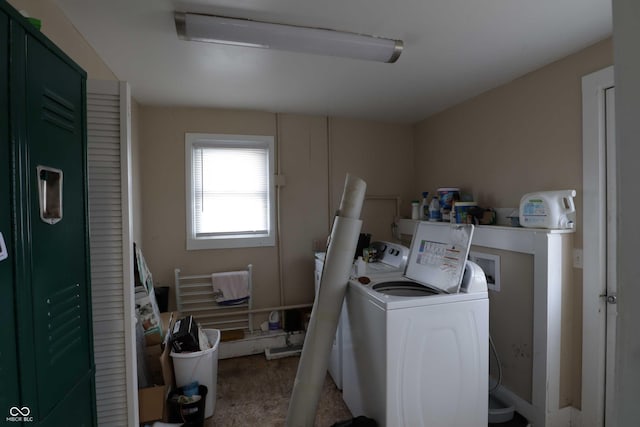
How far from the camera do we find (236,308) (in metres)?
2.86

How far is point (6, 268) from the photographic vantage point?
2.28 feet

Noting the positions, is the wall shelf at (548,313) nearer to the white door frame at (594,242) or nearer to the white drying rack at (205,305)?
the white door frame at (594,242)

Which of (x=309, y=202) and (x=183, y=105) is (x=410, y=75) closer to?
(x=309, y=202)

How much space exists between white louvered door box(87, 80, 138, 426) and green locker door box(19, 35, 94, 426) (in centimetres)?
17

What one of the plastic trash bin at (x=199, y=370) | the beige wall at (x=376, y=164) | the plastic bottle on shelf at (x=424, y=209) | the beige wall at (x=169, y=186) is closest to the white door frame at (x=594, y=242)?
the plastic bottle on shelf at (x=424, y=209)

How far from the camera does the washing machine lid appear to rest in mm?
1585

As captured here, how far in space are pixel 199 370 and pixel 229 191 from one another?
1.57 meters

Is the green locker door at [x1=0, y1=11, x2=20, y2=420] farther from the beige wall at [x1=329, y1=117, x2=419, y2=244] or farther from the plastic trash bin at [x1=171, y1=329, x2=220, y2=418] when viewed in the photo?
the beige wall at [x1=329, y1=117, x2=419, y2=244]

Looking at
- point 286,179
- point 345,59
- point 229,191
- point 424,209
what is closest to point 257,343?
point 229,191

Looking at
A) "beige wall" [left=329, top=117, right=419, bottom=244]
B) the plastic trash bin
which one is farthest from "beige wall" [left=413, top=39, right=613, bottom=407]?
the plastic trash bin

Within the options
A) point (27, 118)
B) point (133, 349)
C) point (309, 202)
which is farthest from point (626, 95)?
point (309, 202)

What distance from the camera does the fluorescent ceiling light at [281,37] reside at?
1.40 meters

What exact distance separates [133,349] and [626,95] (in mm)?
1681

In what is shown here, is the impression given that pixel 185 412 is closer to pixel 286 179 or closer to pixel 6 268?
pixel 6 268
